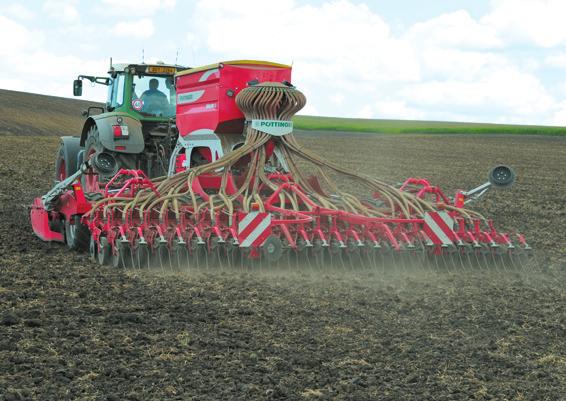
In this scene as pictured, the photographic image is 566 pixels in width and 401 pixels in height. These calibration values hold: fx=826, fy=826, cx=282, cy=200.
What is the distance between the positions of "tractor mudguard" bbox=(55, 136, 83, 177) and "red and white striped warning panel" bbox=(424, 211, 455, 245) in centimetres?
543

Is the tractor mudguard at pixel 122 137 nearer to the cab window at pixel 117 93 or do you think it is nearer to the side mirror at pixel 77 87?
the cab window at pixel 117 93

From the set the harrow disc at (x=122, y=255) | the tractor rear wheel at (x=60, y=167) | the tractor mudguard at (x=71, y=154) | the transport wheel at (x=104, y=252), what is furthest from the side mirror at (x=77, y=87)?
the harrow disc at (x=122, y=255)

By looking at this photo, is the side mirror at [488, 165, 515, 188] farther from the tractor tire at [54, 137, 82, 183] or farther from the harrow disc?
the tractor tire at [54, 137, 82, 183]

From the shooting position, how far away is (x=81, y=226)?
7.98m

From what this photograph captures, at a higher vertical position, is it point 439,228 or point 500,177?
point 500,177

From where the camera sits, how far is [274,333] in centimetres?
511

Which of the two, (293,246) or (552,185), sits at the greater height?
(552,185)

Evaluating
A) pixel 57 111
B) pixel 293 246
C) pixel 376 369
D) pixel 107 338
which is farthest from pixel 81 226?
pixel 57 111

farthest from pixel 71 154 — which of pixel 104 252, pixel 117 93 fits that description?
pixel 104 252

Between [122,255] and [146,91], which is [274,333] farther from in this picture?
[146,91]

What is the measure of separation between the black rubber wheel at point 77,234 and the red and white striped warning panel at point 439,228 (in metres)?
3.26

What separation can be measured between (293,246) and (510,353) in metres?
2.66

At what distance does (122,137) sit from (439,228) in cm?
397

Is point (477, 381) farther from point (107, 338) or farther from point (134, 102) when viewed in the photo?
point (134, 102)
